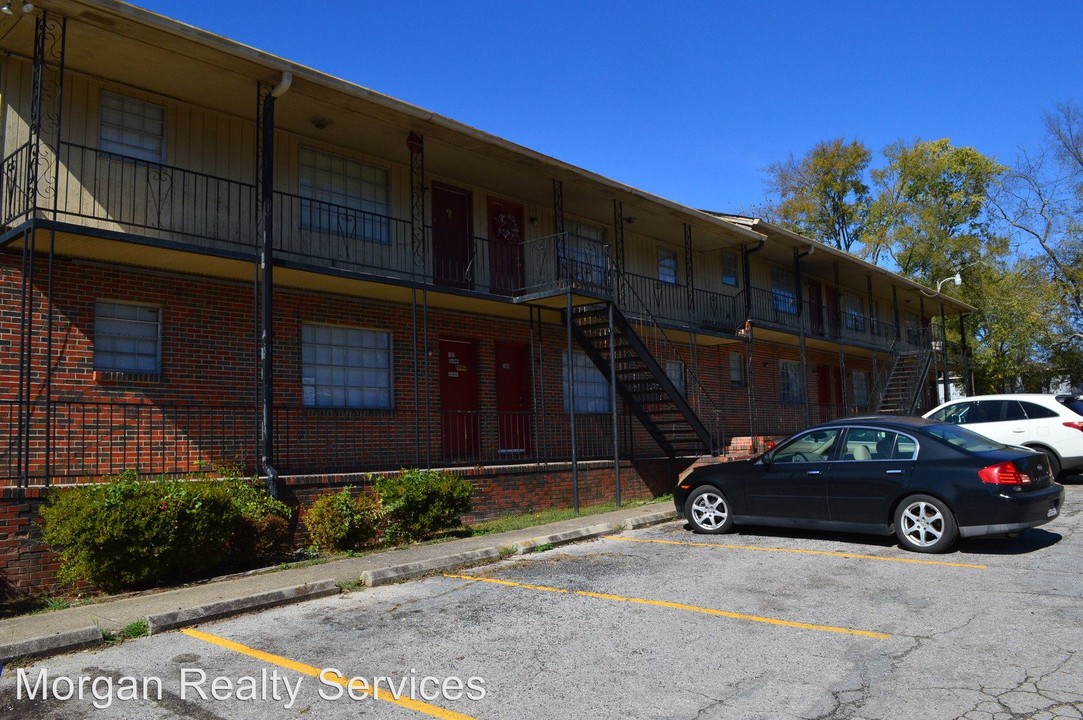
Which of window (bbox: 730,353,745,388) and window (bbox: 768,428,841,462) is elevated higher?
window (bbox: 730,353,745,388)

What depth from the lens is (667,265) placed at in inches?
774

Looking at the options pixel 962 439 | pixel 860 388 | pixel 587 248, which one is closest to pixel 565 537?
pixel 962 439

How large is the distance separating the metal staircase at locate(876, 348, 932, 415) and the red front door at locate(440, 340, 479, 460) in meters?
13.6

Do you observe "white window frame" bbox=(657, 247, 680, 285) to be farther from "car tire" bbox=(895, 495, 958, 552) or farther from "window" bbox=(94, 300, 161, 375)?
"window" bbox=(94, 300, 161, 375)

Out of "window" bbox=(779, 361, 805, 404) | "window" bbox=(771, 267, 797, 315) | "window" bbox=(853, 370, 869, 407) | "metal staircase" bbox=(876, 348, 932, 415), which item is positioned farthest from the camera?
"window" bbox=(853, 370, 869, 407)

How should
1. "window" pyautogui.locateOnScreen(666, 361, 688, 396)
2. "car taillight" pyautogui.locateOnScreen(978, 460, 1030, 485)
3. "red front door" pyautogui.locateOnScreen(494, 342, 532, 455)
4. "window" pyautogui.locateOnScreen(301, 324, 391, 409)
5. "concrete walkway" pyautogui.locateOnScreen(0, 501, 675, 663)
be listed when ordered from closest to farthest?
1. "concrete walkway" pyautogui.locateOnScreen(0, 501, 675, 663)
2. "car taillight" pyautogui.locateOnScreen(978, 460, 1030, 485)
3. "window" pyautogui.locateOnScreen(301, 324, 391, 409)
4. "red front door" pyautogui.locateOnScreen(494, 342, 532, 455)
5. "window" pyautogui.locateOnScreen(666, 361, 688, 396)

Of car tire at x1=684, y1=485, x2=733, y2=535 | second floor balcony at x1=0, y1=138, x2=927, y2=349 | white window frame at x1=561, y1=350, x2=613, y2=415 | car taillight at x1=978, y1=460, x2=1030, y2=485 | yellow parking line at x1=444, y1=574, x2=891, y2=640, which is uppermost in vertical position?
second floor balcony at x1=0, y1=138, x2=927, y2=349

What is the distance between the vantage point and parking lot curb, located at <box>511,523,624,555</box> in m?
9.68

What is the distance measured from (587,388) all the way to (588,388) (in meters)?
0.03

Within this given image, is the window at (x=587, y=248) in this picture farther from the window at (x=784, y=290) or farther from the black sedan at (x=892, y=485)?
the black sedan at (x=892, y=485)

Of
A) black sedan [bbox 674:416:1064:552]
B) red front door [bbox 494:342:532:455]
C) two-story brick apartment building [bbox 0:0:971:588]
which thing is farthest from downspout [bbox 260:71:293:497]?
black sedan [bbox 674:416:1064:552]

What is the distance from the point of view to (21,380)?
8.77 meters

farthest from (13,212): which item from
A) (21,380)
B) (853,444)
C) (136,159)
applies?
(853,444)

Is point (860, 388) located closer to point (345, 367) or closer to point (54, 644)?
point (345, 367)
